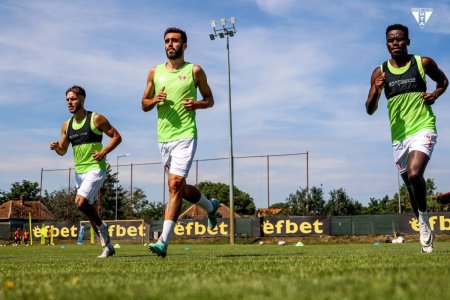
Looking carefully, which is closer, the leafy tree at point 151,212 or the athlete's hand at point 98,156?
the athlete's hand at point 98,156

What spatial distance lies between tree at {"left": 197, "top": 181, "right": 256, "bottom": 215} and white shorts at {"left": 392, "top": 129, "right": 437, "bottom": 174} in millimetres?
110246

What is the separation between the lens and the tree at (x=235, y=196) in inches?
4638

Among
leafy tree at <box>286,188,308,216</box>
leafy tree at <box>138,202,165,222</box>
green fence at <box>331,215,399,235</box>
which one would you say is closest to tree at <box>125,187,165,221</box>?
leafy tree at <box>138,202,165,222</box>

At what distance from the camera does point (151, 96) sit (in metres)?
7.30

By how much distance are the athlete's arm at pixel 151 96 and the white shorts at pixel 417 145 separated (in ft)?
9.90

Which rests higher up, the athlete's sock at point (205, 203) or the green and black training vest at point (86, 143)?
the green and black training vest at point (86, 143)

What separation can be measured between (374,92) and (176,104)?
2.49m

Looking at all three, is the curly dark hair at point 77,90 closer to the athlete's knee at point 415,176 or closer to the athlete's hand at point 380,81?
the athlete's hand at point 380,81

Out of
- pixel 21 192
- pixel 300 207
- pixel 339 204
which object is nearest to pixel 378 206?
pixel 339 204

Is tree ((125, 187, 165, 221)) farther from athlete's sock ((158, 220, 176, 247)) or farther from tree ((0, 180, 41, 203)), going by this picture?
athlete's sock ((158, 220, 176, 247))

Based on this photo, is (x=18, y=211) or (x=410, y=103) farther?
(x=18, y=211)

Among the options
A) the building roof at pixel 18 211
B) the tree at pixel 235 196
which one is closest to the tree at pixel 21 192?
the building roof at pixel 18 211

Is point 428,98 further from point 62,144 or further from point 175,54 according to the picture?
point 62,144

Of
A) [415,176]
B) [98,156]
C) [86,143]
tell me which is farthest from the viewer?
[86,143]
